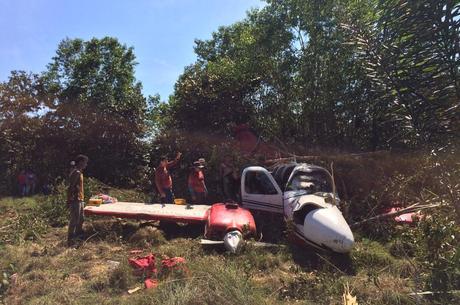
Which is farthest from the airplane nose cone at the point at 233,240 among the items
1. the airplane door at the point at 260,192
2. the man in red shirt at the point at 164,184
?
the man in red shirt at the point at 164,184

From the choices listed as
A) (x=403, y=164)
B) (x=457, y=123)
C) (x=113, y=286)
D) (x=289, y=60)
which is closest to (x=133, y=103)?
(x=289, y=60)

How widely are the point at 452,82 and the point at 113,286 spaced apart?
17.6ft

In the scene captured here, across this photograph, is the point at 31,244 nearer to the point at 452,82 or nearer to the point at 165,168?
the point at 165,168

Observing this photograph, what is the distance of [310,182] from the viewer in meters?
10.9

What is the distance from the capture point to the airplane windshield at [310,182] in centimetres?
1071

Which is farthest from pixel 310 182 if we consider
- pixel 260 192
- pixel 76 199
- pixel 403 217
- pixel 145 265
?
pixel 76 199

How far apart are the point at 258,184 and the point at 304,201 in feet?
6.15

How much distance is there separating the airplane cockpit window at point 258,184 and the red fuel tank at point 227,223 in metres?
1.18

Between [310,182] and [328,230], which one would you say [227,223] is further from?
[310,182]

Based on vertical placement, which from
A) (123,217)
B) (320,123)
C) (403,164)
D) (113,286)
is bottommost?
(113,286)

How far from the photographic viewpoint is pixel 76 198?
10.0 metres

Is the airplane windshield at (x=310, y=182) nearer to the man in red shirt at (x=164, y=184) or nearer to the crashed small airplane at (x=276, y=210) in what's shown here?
the crashed small airplane at (x=276, y=210)

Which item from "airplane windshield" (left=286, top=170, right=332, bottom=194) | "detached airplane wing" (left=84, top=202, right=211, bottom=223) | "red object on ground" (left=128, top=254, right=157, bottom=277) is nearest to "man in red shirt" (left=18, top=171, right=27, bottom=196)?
"detached airplane wing" (left=84, top=202, right=211, bottom=223)

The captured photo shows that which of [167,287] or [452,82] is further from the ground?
[452,82]
